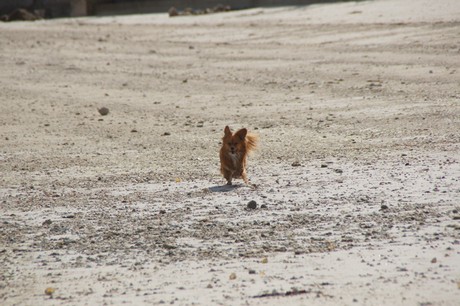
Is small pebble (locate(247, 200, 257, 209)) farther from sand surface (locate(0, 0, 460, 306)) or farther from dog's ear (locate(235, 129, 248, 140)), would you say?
dog's ear (locate(235, 129, 248, 140))

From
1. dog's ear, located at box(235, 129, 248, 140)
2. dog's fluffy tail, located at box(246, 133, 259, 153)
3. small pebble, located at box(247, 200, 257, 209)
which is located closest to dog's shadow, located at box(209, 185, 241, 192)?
dog's ear, located at box(235, 129, 248, 140)

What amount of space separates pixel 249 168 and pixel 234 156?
1.05 m

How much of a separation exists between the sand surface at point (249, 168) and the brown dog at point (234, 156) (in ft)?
0.49

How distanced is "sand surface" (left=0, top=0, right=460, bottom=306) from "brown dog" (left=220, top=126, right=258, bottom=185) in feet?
0.49

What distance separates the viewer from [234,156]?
9.54 meters

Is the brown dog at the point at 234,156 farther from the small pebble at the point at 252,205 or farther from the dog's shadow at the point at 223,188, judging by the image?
the small pebble at the point at 252,205

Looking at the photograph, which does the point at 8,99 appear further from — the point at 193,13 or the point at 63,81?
the point at 193,13

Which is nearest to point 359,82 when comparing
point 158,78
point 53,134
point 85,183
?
point 158,78

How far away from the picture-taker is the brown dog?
9.53m

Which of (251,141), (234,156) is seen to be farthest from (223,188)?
(251,141)

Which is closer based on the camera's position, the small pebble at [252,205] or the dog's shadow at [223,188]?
the small pebble at [252,205]

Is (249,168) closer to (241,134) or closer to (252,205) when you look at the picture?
(241,134)

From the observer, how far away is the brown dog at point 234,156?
953cm

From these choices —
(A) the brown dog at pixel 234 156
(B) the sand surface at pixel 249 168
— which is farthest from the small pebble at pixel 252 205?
(A) the brown dog at pixel 234 156
